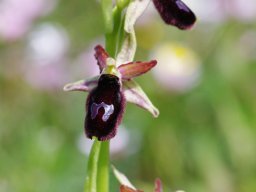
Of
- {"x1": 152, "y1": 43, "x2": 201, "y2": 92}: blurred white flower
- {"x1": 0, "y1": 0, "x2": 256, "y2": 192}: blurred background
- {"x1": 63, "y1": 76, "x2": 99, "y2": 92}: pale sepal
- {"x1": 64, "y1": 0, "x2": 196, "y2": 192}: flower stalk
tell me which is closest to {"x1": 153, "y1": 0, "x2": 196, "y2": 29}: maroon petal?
{"x1": 64, "y1": 0, "x2": 196, "y2": 192}: flower stalk

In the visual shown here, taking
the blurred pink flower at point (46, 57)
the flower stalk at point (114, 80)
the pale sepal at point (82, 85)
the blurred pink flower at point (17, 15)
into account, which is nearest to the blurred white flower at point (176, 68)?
the blurred pink flower at point (46, 57)

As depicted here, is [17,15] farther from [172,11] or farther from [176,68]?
[172,11]

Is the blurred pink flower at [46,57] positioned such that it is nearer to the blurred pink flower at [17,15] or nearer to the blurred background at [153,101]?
the blurred background at [153,101]

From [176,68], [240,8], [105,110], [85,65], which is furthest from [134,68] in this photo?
[240,8]

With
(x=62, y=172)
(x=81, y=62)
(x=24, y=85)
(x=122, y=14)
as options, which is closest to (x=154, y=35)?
(x=81, y=62)

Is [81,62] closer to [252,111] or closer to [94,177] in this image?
[252,111]

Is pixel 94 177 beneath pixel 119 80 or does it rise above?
beneath
